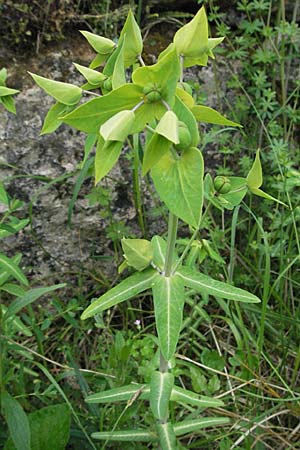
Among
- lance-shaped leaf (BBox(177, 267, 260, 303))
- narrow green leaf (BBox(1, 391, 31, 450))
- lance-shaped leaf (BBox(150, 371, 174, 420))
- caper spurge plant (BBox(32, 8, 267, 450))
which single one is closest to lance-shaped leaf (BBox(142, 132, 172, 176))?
caper spurge plant (BBox(32, 8, 267, 450))

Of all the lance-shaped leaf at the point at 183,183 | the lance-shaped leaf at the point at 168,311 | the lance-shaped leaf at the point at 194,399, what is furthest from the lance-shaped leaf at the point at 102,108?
the lance-shaped leaf at the point at 194,399

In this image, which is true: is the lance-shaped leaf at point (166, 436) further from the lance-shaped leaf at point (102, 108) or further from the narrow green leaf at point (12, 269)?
the lance-shaped leaf at point (102, 108)

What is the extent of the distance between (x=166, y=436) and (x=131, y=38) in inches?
35.0

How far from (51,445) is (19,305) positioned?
37 cm

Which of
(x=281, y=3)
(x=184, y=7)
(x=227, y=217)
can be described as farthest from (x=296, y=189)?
(x=184, y=7)

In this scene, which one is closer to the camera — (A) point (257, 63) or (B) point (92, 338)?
(B) point (92, 338)

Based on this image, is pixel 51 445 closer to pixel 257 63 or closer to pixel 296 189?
pixel 296 189

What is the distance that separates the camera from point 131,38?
1.03m

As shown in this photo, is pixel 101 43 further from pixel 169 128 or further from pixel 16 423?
pixel 16 423

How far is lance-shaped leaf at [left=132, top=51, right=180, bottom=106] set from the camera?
2.90 ft

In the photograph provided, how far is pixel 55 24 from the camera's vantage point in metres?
2.18

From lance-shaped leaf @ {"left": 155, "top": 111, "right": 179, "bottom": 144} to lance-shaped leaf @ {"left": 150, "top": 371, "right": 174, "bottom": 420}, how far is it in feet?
2.13

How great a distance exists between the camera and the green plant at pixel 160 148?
2.91ft

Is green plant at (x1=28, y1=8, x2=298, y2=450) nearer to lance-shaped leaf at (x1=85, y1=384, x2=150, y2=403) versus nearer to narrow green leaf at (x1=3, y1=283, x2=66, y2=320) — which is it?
lance-shaped leaf at (x1=85, y1=384, x2=150, y2=403)
